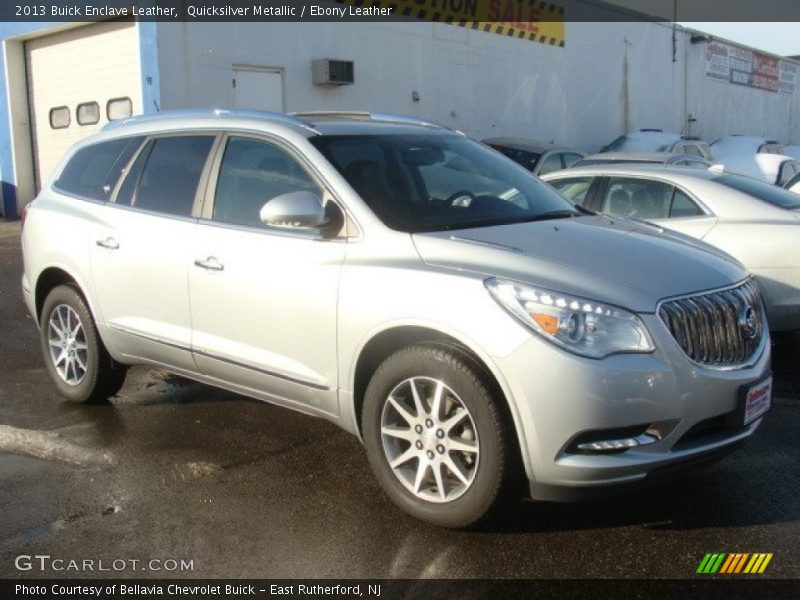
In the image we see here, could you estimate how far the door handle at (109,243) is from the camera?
17.7 ft

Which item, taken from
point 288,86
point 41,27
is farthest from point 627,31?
point 41,27

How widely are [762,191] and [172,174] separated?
4643 millimetres

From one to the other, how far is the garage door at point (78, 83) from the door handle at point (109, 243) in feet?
30.5

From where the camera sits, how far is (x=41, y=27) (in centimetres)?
1587

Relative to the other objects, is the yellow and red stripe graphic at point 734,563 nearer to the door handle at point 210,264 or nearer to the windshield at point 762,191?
the door handle at point 210,264

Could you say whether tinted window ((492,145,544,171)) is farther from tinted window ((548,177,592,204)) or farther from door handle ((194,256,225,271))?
door handle ((194,256,225,271))

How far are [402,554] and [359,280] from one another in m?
1.21

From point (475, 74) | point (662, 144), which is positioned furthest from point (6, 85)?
point (662, 144)

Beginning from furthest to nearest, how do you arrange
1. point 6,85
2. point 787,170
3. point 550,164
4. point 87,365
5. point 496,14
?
point 496,14, point 6,85, point 787,170, point 550,164, point 87,365

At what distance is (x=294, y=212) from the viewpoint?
4.29 meters

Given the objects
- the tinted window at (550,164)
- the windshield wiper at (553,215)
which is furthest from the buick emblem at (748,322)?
the tinted window at (550,164)

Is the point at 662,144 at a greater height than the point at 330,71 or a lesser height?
lesser

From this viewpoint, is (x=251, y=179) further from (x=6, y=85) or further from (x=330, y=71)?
(x=6, y=85)

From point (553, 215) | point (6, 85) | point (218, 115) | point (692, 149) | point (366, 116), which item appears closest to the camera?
point (553, 215)
